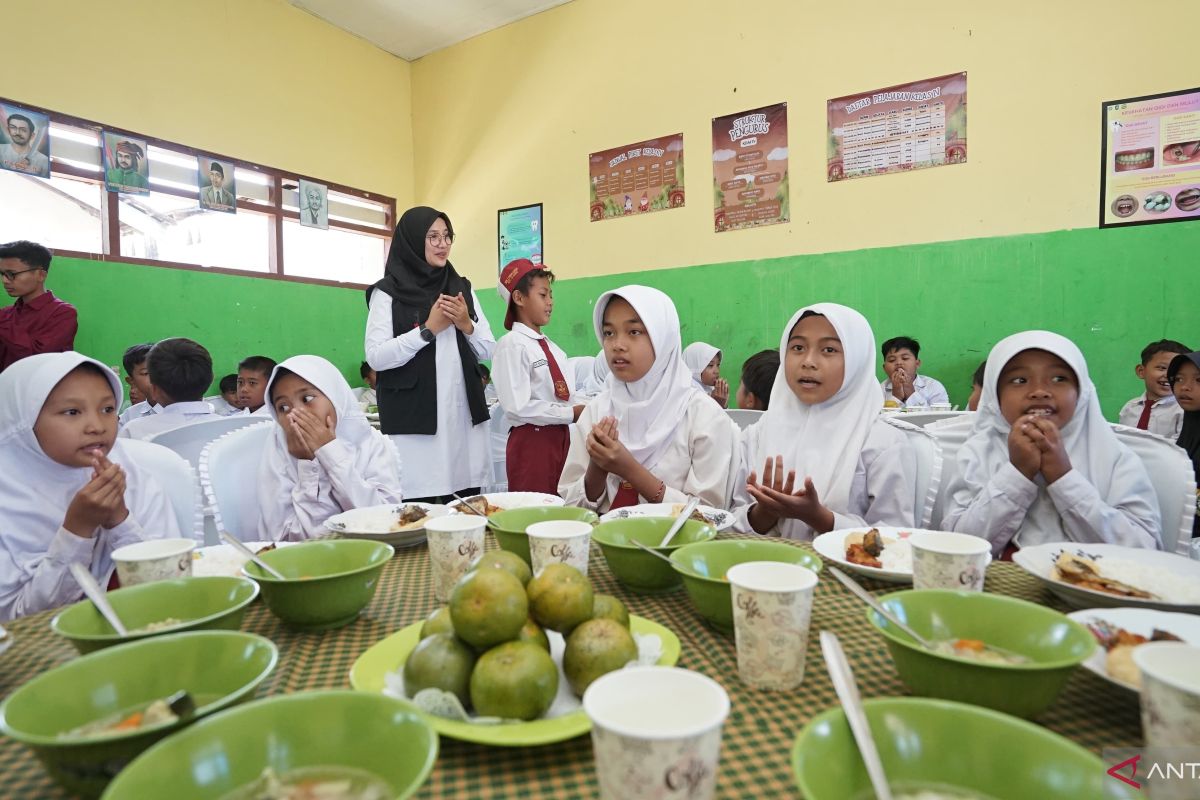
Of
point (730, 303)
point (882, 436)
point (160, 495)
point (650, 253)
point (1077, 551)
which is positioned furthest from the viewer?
point (650, 253)

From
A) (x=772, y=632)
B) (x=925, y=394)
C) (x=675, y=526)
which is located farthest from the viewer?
(x=925, y=394)

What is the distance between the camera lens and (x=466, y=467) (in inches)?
128

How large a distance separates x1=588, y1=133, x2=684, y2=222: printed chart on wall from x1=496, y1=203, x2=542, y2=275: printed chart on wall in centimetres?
69

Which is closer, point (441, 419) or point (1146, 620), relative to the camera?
point (1146, 620)

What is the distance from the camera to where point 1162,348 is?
382 centimetres

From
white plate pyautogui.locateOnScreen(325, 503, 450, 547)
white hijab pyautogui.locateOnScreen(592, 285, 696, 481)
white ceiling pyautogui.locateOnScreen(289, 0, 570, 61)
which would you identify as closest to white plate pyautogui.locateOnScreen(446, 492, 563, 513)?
white plate pyautogui.locateOnScreen(325, 503, 450, 547)

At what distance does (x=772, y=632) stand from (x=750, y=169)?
505cm

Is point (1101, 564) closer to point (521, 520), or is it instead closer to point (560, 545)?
point (560, 545)

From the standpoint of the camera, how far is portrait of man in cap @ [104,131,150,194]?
4.62 metres

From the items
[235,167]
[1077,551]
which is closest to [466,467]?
[1077,551]

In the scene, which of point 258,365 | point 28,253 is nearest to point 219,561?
point 258,365

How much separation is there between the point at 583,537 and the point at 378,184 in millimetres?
6658

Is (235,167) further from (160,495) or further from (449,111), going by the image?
(160,495)

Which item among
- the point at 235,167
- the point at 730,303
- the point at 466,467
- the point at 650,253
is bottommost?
the point at 466,467
